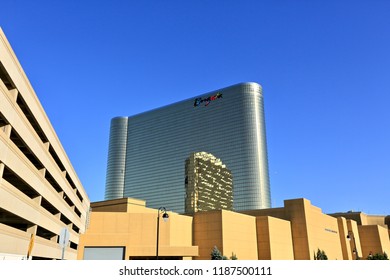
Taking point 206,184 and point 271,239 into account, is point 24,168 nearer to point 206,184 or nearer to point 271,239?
point 271,239

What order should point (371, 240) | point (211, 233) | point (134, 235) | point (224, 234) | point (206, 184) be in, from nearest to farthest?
1. point (134, 235)
2. point (224, 234)
3. point (211, 233)
4. point (371, 240)
5. point (206, 184)

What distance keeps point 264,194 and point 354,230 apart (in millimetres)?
71871

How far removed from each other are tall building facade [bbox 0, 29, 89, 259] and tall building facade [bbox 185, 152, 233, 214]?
13068 centimetres

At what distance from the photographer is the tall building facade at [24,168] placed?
22.1 m

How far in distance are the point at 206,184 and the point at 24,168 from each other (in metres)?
151

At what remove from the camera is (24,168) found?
2603 cm

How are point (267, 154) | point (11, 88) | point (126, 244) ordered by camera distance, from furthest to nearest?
point (267, 154) → point (126, 244) → point (11, 88)

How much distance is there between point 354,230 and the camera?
105688mm

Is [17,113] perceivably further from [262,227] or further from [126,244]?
[262,227]

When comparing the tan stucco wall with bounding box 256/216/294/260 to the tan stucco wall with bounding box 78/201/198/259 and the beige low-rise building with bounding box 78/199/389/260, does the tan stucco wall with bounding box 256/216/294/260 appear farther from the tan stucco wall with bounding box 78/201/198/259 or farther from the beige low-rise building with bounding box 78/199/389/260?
the tan stucco wall with bounding box 78/201/198/259

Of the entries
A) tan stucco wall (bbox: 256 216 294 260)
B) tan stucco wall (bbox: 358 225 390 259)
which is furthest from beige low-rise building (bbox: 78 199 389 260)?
tan stucco wall (bbox: 358 225 390 259)

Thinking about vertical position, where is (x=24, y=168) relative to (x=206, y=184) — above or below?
below

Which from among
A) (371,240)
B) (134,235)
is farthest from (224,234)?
(371,240)
